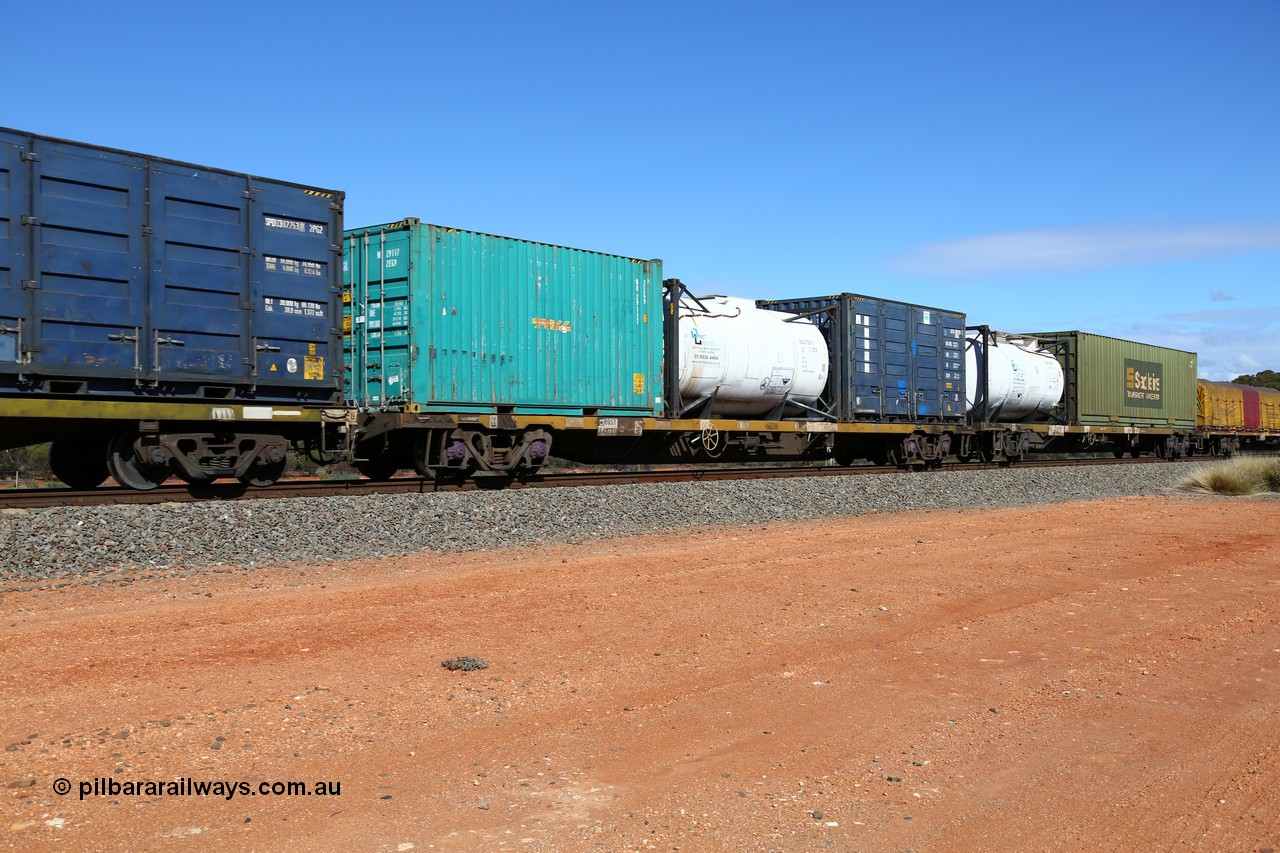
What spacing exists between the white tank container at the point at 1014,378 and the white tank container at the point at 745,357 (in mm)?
6833

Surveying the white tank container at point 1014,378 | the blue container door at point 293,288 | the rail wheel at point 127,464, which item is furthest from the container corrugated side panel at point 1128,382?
the rail wheel at point 127,464

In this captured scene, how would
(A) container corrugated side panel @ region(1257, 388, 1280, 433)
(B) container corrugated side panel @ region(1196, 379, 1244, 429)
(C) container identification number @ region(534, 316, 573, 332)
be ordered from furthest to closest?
1. (A) container corrugated side panel @ region(1257, 388, 1280, 433)
2. (B) container corrugated side panel @ region(1196, 379, 1244, 429)
3. (C) container identification number @ region(534, 316, 573, 332)

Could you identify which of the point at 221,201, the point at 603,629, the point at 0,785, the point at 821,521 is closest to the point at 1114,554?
the point at 821,521

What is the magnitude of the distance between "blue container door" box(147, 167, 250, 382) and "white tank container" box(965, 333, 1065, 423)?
18.5 m

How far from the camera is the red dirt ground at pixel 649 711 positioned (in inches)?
152

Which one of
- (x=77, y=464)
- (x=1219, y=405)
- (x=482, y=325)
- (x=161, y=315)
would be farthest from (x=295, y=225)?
(x=1219, y=405)

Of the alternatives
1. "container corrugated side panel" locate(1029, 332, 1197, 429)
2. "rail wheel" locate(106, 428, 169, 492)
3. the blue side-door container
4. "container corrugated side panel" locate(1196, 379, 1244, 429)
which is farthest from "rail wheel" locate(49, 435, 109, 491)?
"container corrugated side panel" locate(1196, 379, 1244, 429)

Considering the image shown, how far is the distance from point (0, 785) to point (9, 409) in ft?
27.2

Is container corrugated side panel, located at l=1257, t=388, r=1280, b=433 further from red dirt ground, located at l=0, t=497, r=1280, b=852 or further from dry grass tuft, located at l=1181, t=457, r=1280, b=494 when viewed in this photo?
red dirt ground, located at l=0, t=497, r=1280, b=852

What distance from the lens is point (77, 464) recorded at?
13656 mm

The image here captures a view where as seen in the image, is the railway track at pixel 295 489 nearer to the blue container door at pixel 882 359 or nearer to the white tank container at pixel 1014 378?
the blue container door at pixel 882 359

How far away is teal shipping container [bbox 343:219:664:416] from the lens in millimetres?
14781

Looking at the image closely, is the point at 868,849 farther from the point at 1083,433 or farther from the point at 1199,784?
the point at 1083,433

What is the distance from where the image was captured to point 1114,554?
11.1 meters
